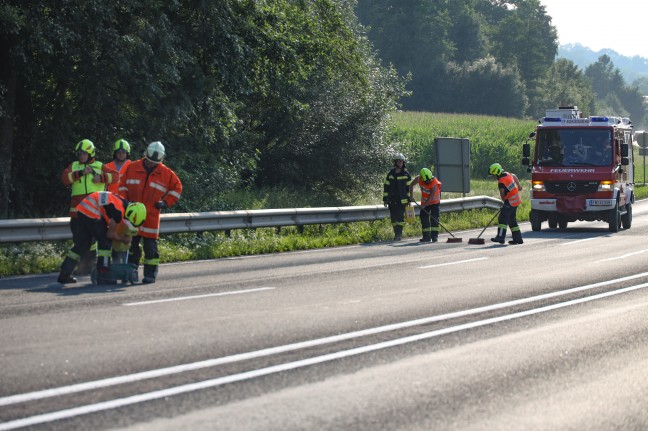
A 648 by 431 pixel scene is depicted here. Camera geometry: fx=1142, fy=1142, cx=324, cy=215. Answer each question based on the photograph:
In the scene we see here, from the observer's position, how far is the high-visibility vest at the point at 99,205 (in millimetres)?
13578

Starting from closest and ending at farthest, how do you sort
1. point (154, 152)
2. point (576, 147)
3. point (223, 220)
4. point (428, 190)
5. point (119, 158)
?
point (154, 152)
point (119, 158)
point (223, 220)
point (428, 190)
point (576, 147)

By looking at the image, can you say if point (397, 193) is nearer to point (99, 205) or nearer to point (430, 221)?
point (430, 221)

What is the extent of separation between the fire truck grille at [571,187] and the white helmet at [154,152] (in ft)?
51.5

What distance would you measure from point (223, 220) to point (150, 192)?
621cm

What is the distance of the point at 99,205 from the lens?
45.0ft

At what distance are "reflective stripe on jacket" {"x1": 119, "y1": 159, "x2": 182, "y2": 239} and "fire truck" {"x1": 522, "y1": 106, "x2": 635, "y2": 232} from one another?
14794 millimetres

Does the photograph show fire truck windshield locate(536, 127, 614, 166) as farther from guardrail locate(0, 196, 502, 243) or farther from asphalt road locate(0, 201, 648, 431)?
asphalt road locate(0, 201, 648, 431)

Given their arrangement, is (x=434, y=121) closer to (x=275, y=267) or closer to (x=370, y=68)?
(x=370, y=68)

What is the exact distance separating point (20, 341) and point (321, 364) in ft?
8.06

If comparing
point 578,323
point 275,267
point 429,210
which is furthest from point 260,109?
point 578,323

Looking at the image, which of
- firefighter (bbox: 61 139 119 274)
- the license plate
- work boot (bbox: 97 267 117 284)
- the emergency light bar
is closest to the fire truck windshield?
the emergency light bar

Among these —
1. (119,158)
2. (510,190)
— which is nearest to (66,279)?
(119,158)

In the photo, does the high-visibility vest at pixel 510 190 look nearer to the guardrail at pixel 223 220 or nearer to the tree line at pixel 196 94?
the guardrail at pixel 223 220

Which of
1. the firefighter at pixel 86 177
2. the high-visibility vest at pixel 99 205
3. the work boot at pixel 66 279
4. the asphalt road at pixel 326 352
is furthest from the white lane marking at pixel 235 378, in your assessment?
the firefighter at pixel 86 177
